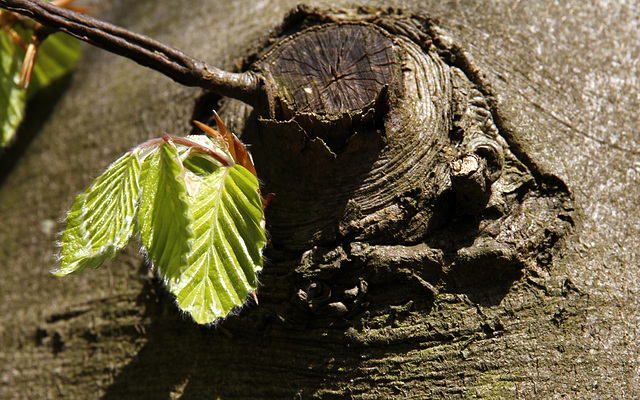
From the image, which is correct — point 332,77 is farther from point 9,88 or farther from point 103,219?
point 9,88

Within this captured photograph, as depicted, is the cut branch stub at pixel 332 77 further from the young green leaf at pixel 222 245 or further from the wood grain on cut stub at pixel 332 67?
the young green leaf at pixel 222 245

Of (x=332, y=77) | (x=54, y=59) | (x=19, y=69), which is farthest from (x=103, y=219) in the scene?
(x=54, y=59)

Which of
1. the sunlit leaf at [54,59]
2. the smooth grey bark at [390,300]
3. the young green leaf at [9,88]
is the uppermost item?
the sunlit leaf at [54,59]

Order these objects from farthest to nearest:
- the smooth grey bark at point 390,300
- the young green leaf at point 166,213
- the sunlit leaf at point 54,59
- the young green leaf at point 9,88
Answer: the sunlit leaf at point 54,59, the young green leaf at point 9,88, the smooth grey bark at point 390,300, the young green leaf at point 166,213

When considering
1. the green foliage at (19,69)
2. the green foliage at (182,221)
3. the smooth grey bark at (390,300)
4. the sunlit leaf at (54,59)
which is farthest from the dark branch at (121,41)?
the sunlit leaf at (54,59)

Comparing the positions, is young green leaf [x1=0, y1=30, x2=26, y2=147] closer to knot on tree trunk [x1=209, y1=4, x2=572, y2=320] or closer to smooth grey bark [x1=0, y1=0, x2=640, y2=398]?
smooth grey bark [x1=0, y1=0, x2=640, y2=398]

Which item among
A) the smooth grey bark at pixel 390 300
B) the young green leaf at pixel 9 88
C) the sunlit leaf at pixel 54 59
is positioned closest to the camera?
the smooth grey bark at pixel 390 300

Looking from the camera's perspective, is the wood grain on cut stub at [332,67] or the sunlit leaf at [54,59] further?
the sunlit leaf at [54,59]
